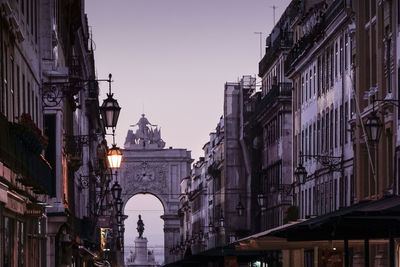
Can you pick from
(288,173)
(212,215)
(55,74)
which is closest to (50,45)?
(55,74)

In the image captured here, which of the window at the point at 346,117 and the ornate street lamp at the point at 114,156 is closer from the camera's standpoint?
the ornate street lamp at the point at 114,156

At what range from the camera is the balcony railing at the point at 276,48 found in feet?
298

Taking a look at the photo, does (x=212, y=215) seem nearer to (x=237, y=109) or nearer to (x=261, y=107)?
(x=237, y=109)

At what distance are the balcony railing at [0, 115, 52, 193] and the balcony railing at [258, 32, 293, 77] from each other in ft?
191

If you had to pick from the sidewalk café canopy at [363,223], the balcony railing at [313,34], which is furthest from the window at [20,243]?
the balcony railing at [313,34]

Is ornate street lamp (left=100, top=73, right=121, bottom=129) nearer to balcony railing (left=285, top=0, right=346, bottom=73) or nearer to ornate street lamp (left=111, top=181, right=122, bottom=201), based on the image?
ornate street lamp (left=111, top=181, right=122, bottom=201)

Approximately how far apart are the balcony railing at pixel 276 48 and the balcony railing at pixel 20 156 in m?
58.3

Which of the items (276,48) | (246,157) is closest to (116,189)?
(276,48)

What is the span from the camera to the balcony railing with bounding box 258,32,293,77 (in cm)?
9069

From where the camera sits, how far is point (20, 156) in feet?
91.0

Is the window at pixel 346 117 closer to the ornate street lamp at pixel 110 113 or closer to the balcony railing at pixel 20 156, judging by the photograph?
the balcony railing at pixel 20 156

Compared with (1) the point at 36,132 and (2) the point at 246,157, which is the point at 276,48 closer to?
(2) the point at 246,157

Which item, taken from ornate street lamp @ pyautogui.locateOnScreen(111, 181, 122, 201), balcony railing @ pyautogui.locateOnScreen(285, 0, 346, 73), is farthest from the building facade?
ornate street lamp @ pyautogui.locateOnScreen(111, 181, 122, 201)

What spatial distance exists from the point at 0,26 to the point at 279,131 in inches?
2638
